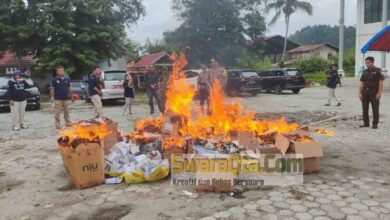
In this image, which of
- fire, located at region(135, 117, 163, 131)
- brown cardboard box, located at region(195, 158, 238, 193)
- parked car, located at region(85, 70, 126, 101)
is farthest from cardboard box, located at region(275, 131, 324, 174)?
parked car, located at region(85, 70, 126, 101)

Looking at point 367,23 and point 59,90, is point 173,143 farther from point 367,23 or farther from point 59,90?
point 367,23

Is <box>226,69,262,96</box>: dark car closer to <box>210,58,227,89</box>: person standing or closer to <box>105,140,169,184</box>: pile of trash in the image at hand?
<box>210,58,227,89</box>: person standing

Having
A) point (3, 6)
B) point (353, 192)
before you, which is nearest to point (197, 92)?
point (353, 192)

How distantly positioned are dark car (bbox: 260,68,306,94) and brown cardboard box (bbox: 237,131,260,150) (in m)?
16.7

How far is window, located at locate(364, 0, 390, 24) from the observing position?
1390 inches

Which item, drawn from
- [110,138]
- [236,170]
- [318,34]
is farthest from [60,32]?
[318,34]

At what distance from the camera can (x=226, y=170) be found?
5.41 metres

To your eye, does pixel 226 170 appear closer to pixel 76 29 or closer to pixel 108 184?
pixel 108 184

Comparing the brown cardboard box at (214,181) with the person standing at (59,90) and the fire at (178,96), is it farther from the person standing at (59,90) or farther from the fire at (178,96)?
the person standing at (59,90)

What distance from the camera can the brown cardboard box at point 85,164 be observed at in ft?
18.1

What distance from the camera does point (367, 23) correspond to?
36.7m

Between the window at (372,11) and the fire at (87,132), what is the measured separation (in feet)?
115

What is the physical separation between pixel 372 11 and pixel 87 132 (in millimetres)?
36288

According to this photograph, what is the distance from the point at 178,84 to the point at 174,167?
3.77 meters
